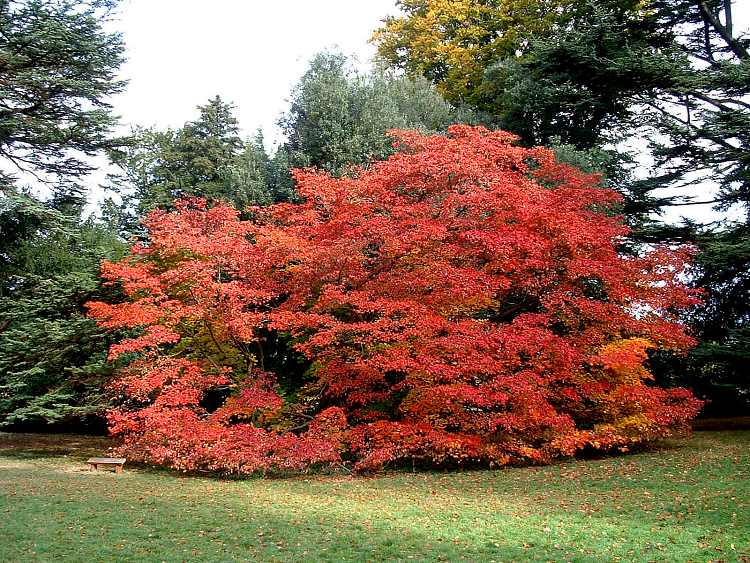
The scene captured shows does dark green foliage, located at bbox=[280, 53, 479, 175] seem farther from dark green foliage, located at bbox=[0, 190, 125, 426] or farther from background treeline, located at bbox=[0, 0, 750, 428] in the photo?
dark green foliage, located at bbox=[0, 190, 125, 426]

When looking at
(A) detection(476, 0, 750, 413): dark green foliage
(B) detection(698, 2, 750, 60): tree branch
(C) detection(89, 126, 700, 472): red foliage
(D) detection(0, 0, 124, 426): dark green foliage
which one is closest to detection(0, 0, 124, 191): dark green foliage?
(D) detection(0, 0, 124, 426): dark green foliage

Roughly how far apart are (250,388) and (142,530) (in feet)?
18.6

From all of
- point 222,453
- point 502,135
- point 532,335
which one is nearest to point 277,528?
point 222,453

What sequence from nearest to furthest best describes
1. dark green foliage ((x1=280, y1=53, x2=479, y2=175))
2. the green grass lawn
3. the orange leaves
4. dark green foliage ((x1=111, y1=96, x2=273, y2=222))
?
the green grass lawn < the orange leaves < dark green foliage ((x1=280, y1=53, x2=479, y2=175)) < dark green foliage ((x1=111, y1=96, x2=273, y2=222))

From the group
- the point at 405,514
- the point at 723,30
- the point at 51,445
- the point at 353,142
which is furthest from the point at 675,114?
the point at 51,445

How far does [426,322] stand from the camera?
38.8 ft

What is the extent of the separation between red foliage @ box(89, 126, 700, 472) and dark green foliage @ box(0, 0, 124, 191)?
510 centimetres

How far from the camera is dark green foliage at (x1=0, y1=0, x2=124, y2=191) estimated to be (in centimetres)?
1580

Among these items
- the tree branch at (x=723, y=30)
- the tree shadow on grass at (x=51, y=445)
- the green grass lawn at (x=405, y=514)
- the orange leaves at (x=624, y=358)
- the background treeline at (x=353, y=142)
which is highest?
the tree branch at (x=723, y=30)

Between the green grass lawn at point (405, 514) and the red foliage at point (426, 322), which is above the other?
the red foliage at point (426, 322)

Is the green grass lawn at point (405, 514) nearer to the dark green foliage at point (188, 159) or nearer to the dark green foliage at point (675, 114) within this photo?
the dark green foliage at point (675, 114)

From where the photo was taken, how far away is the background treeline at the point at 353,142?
15836 millimetres

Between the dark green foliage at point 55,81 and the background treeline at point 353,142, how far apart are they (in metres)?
0.04

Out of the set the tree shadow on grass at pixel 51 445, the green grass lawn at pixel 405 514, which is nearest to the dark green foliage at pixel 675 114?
the green grass lawn at pixel 405 514
